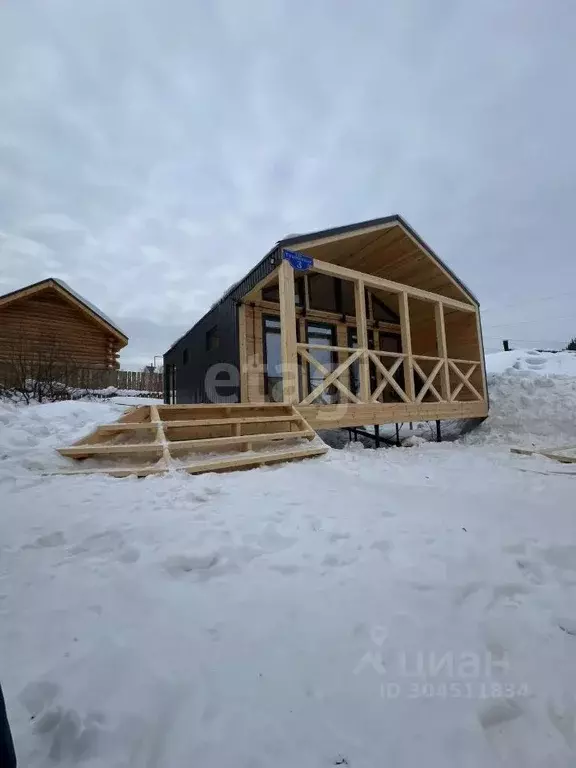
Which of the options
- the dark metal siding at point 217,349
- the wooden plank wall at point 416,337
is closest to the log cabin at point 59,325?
the dark metal siding at point 217,349

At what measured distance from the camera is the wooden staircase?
3.85m

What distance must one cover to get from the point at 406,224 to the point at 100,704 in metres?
8.95

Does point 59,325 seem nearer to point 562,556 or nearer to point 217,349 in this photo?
point 217,349

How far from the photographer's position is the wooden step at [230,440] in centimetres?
416

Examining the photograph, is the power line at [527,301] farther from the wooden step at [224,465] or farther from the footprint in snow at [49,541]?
the footprint in snow at [49,541]

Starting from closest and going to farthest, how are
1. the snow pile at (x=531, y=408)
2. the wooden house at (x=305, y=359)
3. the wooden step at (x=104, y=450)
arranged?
the wooden step at (x=104, y=450), the wooden house at (x=305, y=359), the snow pile at (x=531, y=408)

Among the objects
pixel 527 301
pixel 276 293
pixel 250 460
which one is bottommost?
pixel 250 460

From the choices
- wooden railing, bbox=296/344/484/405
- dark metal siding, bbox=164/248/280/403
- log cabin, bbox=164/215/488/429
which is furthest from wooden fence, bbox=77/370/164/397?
wooden railing, bbox=296/344/484/405

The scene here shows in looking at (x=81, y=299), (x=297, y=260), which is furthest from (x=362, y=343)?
(x=81, y=299)

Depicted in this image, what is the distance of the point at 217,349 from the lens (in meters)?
9.12

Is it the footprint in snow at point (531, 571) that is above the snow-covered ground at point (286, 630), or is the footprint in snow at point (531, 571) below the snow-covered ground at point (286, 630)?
below

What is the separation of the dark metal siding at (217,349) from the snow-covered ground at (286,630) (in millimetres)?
5235

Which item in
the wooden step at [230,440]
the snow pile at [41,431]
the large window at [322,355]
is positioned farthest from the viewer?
the large window at [322,355]

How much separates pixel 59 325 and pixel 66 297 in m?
1.31
